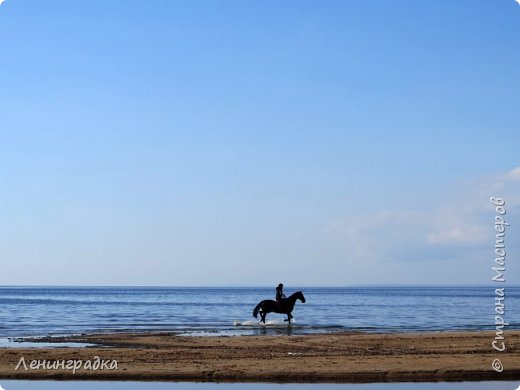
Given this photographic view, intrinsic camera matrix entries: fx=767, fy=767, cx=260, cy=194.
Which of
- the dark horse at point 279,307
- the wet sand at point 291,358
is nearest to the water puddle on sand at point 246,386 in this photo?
the wet sand at point 291,358

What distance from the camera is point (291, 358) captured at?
19531 millimetres

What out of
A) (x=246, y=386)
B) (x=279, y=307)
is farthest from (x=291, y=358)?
(x=279, y=307)

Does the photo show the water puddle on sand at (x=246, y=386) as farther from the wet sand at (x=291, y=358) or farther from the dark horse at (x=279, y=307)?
the dark horse at (x=279, y=307)

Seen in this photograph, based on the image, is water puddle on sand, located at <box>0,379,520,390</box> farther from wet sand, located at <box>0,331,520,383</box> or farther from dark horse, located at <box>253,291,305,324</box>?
dark horse, located at <box>253,291,305,324</box>

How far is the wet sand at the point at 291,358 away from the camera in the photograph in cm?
1705

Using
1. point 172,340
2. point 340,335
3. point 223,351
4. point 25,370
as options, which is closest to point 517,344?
point 340,335

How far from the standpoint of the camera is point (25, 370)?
59.2 ft

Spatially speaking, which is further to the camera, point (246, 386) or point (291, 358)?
point (291, 358)

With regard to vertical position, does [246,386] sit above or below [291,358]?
below

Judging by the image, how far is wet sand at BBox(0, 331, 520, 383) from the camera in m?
17.0

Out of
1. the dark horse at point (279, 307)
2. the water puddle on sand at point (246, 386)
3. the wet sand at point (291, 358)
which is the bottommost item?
the water puddle on sand at point (246, 386)

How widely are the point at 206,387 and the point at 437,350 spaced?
8384mm

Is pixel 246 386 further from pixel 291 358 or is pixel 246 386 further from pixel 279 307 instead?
pixel 279 307

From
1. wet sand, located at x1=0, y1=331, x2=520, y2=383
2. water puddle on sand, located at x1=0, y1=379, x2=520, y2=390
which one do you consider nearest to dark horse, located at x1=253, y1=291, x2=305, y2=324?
wet sand, located at x1=0, y1=331, x2=520, y2=383
